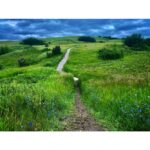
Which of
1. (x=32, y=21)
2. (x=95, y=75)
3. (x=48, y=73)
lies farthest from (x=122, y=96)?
(x=32, y=21)

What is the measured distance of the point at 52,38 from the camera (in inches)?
440

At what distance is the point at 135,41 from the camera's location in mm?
11023

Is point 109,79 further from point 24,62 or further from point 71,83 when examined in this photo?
point 24,62

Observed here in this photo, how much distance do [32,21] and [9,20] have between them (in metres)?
0.58

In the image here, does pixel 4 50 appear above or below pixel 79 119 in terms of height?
above

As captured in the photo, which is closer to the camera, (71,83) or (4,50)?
(4,50)

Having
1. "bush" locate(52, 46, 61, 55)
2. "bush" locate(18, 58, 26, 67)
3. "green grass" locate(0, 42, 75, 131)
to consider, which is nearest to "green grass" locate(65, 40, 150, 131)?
"bush" locate(52, 46, 61, 55)

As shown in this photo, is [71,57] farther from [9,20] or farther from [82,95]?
[9,20]

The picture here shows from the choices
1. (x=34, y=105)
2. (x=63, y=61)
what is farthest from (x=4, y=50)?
(x=34, y=105)

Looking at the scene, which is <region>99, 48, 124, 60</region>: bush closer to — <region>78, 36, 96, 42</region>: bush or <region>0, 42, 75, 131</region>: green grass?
<region>78, 36, 96, 42</region>: bush

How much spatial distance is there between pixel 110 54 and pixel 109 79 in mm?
629

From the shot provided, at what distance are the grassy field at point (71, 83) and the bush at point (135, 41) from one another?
0.51ft

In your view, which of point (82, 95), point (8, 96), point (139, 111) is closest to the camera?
point (139, 111)

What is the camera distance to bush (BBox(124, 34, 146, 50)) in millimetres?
10969
